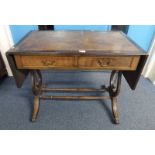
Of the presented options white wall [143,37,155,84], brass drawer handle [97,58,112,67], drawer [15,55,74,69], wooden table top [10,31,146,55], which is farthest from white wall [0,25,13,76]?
white wall [143,37,155,84]

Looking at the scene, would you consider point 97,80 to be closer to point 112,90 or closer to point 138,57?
point 112,90

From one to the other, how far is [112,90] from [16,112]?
1176mm

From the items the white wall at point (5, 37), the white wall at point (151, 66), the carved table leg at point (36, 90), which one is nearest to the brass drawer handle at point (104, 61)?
the carved table leg at point (36, 90)

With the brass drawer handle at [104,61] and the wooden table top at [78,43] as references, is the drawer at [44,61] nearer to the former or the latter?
the wooden table top at [78,43]

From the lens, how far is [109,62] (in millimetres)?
1077

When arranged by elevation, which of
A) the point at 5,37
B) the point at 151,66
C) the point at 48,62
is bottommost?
the point at 151,66

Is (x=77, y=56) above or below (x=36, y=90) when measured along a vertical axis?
above

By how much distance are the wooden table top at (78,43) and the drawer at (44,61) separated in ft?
0.17

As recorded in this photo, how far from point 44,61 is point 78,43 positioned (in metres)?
0.35

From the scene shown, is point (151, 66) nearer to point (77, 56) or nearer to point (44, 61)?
point (77, 56)

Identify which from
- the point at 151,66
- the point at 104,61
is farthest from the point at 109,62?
the point at 151,66

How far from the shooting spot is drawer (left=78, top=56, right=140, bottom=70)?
1.06 m
